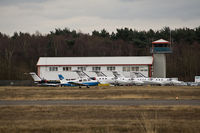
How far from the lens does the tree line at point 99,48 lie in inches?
4021

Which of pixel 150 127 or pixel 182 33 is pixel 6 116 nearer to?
pixel 150 127

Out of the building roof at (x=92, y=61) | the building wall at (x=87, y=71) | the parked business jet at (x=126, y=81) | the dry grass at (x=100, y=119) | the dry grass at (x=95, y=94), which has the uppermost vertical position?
the building roof at (x=92, y=61)

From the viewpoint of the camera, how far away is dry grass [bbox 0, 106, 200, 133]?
1917 cm

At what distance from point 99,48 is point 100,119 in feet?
318

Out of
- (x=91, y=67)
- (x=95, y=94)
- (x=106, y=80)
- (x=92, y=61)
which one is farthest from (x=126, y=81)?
(x=95, y=94)

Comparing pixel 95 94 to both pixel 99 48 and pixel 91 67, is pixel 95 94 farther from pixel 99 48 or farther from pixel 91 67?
pixel 99 48

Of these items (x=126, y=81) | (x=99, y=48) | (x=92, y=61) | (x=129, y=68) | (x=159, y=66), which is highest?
(x=99, y=48)

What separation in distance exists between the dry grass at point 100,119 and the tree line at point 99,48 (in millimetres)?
67035

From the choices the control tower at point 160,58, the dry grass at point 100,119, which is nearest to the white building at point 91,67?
the control tower at point 160,58

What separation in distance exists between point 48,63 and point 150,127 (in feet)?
207

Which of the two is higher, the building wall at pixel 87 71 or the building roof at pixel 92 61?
the building roof at pixel 92 61

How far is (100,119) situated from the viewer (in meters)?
23.0

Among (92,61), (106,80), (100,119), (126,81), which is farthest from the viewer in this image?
(92,61)

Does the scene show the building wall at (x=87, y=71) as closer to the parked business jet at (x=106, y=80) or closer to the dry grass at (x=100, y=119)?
the parked business jet at (x=106, y=80)
